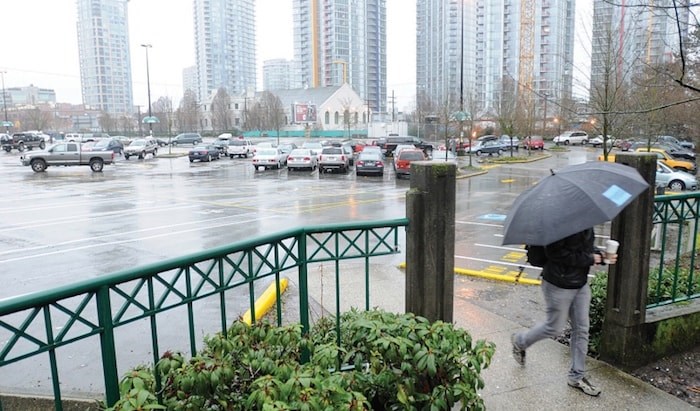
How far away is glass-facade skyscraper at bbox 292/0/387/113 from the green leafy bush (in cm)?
14573

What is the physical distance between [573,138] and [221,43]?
440 feet

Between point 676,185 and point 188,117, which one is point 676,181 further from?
point 188,117

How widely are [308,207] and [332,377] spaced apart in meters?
14.8

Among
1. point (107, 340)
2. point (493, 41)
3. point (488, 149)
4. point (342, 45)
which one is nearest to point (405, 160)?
point (488, 149)

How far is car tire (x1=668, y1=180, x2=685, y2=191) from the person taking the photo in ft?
74.7

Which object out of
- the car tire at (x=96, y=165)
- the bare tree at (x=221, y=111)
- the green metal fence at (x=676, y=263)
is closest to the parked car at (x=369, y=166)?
the car tire at (x=96, y=165)

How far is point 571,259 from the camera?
404 cm

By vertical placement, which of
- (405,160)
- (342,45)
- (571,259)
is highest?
(342,45)

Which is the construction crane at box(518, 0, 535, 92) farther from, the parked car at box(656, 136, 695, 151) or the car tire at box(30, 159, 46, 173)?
the car tire at box(30, 159, 46, 173)

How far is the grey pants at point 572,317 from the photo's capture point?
4191 millimetres

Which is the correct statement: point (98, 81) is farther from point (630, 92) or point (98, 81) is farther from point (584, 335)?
point (584, 335)

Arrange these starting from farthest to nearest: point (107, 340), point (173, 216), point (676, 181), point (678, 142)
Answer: point (678, 142) < point (676, 181) < point (173, 216) < point (107, 340)

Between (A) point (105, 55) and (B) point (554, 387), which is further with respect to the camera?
(A) point (105, 55)

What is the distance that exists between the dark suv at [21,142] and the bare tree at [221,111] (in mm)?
52118
